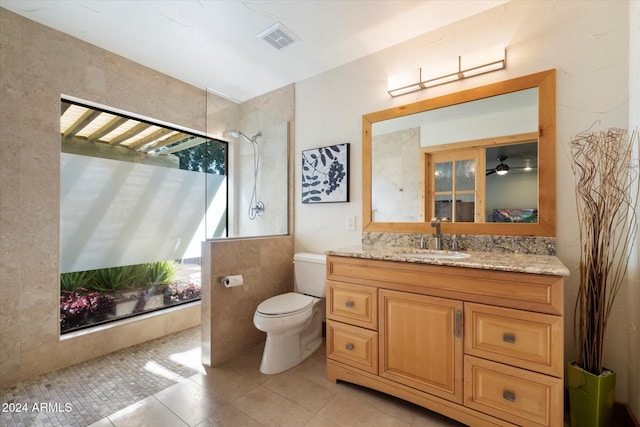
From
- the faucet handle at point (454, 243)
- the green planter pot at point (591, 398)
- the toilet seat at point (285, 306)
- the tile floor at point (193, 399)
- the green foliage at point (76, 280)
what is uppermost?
the faucet handle at point (454, 243)

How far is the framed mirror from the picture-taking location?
5.38 feet

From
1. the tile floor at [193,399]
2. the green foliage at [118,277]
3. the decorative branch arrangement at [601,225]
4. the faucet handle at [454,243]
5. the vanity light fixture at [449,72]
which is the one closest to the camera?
the decorative branch arrangement at [601,225]

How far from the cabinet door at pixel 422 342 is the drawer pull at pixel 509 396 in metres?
0.19

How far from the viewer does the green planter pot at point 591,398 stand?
1.25 m

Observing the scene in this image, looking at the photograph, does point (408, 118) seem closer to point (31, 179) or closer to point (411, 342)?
point (411, 342)

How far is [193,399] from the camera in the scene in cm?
164

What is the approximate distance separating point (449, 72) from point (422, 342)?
6.01 ft

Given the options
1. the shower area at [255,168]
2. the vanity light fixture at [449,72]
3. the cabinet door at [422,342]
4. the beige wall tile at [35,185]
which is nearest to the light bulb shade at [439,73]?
the vanity light fixture at [449,72]

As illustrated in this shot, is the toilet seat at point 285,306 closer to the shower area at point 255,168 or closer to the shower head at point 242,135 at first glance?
the shower area at point 255,168

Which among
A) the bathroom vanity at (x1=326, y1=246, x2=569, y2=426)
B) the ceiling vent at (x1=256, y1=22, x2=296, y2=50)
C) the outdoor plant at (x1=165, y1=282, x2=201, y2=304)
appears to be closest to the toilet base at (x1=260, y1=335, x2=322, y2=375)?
the bathroom vanity at (x1=326, y1=246, x2=569, y2=426)

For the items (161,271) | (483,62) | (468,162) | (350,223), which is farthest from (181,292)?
(483,62)

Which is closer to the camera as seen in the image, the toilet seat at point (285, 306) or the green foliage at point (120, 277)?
the toilet seat at point (285, 306)

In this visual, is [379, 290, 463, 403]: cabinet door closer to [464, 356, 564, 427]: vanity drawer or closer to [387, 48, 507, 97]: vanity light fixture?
[464, 356, 564, 427]: vanity drawer

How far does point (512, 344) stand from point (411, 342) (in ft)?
1.61
